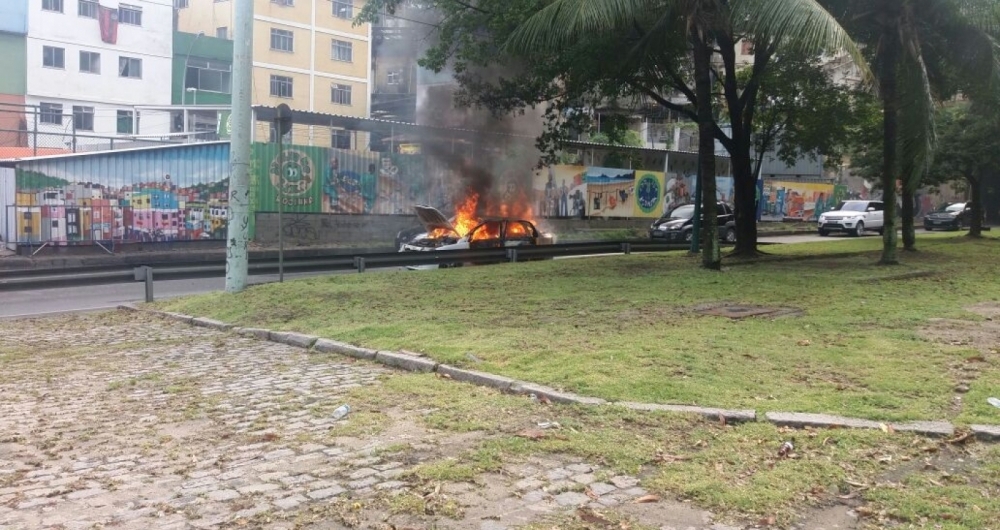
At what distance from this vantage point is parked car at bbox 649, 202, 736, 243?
93.1 feet

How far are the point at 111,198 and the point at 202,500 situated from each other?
67.3 ft

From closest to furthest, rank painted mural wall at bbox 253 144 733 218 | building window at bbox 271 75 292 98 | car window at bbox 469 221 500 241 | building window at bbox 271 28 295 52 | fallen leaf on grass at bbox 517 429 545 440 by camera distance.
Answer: fallen leaf on grass at bbox 517 429 545 440
car window at bbox 469 221 500 241
painted mural wall at bbox 253 144 733 218
building window at bbox 271 28 295 52
building window at bbox 271 75 292 98

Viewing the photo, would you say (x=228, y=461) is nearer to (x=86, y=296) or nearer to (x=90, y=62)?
(x=86, y=296)

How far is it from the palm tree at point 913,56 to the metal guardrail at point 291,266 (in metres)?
7.50

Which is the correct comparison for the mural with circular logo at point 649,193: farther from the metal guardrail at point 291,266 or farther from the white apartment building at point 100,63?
the white apartment building at point 100,63

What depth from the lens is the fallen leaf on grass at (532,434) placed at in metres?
5.24

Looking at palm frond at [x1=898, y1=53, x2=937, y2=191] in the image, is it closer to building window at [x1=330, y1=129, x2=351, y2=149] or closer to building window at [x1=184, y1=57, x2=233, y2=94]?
building window at [x1=330, y1=129, x2=351, y2=149]

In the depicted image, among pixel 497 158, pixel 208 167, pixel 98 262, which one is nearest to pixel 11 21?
pixel 208 167

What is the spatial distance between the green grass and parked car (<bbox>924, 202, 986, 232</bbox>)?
24.4 meters

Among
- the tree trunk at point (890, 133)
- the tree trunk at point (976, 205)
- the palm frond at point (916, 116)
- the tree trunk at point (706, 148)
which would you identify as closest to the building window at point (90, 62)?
the tree trunk at point (706, 148)

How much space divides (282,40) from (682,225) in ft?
90.2

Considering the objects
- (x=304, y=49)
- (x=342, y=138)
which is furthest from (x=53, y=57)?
(x=342, y=138)

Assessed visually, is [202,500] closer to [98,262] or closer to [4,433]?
[4,433]

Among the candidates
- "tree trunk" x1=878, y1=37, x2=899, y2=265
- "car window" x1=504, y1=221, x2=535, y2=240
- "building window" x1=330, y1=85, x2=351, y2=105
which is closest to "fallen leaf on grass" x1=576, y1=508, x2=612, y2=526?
"tree trunk" x1=878, y1=37, x2=899, y2=265
